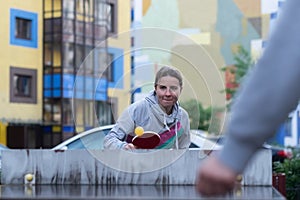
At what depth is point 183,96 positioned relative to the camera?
4.44 metres

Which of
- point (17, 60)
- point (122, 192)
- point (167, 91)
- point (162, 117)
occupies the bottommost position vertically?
point (122, 192)

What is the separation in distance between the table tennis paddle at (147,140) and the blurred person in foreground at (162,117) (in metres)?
0.03

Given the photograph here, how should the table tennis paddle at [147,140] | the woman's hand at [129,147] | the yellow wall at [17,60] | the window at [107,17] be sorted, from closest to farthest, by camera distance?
the woman's hand at [129,147]
the table tennis paddle at [147,140]
the yellow wall at [17,60]
the window at [107,17]

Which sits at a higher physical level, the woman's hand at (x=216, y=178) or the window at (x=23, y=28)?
the window at (x=23, y=28)

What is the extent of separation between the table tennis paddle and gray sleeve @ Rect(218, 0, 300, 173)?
104 inches

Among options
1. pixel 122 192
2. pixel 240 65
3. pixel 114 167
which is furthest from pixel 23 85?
pixel 122 192

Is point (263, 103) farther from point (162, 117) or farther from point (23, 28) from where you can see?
point (23, 28)

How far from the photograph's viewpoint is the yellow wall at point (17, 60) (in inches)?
1351

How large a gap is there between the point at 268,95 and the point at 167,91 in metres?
2.83

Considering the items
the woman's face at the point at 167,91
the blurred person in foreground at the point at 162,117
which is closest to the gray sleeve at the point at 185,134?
the blurred person in foreground at the point at 162,117

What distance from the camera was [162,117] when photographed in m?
4.31

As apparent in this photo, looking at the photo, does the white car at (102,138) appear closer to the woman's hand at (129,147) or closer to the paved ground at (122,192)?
the woman's hand at (129,147)

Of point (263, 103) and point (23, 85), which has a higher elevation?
point (23, 85)

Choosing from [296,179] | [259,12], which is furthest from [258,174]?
[259,12]
